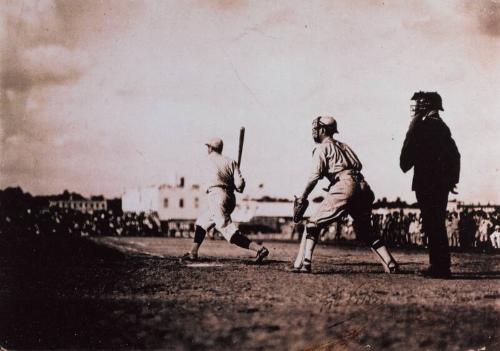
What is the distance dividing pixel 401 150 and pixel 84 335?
365 cm

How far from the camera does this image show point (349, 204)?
6.49 m

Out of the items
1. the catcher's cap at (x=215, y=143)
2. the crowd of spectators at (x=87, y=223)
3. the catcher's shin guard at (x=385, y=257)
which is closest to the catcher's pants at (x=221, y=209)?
the catcher's cap at (x=215, y=143)

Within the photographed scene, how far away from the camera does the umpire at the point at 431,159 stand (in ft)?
Answer: 20.5

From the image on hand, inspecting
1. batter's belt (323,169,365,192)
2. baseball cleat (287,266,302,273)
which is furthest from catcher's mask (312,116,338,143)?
baseball cleat (287,266,302,273)

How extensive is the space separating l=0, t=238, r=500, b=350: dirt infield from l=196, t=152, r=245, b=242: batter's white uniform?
3.43 feet

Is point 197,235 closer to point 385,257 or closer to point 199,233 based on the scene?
point 199,233

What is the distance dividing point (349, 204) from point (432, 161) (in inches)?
35.7

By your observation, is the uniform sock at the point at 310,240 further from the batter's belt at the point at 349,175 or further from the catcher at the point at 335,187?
the batter's belt at the point at 349,175

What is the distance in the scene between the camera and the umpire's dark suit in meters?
6.25

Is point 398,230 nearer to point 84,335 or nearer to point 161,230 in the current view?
point 161,230

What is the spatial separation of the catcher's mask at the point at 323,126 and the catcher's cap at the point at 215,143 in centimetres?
116

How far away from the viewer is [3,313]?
451 centimetres

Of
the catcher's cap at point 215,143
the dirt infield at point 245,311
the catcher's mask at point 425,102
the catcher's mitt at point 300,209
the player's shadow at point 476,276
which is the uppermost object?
the catcher's mask at point 425,102

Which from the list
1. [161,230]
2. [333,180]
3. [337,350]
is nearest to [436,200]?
[333,180]
